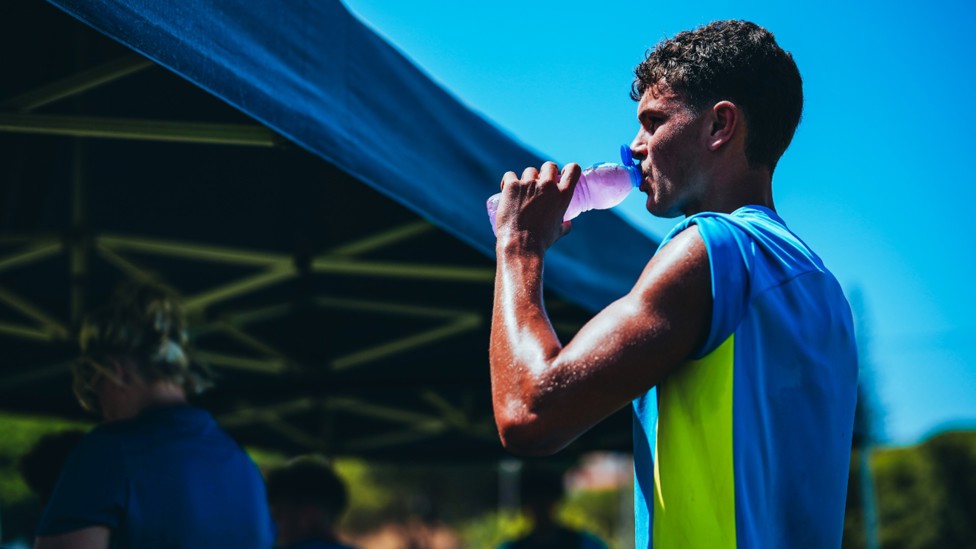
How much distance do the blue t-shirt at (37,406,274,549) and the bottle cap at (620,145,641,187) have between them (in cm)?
117

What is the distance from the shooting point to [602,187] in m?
1.71

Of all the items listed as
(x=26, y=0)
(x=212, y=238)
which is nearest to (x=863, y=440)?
(x=212, y=238)

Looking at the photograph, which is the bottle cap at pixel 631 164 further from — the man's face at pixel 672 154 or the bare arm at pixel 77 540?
the bare arm at pixel 77 540

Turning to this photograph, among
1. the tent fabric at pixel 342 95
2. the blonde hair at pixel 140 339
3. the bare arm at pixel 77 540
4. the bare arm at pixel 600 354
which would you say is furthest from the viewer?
the blonde hair at pixel 140 339

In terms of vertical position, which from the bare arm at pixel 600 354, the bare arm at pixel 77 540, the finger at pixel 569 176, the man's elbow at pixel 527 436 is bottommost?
the bare arm at pixel 77 540

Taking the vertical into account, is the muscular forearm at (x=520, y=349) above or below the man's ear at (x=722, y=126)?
below

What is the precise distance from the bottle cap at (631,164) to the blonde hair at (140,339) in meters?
1.28

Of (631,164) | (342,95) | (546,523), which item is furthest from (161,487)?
(546,523)

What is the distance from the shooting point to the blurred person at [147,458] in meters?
1.93

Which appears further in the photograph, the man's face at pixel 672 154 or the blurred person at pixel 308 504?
the blurred person at pixel 308 504

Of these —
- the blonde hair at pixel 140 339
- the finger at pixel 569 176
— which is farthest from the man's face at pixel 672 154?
the blonde hair at pixel 140 339

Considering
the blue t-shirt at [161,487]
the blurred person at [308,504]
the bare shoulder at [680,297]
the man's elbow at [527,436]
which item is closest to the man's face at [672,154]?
the bare shoulder at [680,297]

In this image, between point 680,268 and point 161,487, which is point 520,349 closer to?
point 680,268

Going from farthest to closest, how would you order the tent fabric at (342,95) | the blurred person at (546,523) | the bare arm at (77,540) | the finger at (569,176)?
1. the blurred person at (546,523)
2. the bare arm at (77,540)
3. the tent fabric at (342,95)
4. the finger at (569,176)
